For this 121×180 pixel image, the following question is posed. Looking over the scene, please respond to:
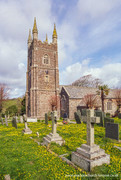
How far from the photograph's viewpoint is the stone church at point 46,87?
26.1 meters

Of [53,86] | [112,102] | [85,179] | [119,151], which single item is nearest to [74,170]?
[85,179]

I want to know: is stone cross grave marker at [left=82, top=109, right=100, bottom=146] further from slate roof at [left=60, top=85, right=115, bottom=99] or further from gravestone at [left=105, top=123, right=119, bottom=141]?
slate roof at [left=60, top=85, right=115, bottom=99]

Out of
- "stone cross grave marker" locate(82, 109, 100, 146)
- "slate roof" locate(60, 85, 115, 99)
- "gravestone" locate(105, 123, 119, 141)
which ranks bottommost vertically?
"gravestone" locate(105, 123, 119, 141)

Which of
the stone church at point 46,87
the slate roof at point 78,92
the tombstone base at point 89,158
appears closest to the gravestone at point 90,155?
the tombstone base at point 89,158

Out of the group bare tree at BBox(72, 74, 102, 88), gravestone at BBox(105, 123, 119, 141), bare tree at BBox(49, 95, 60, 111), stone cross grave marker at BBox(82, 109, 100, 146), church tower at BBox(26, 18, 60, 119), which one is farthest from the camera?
bare tree at BBox(72, 74, 102, 88)

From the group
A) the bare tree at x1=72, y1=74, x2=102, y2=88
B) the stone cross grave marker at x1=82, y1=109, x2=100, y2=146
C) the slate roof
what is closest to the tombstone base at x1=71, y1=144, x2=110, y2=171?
the stone cross grave marker at x1=82, y1=109, x2=100, y2=146

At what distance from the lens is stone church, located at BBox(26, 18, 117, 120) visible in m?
26.1

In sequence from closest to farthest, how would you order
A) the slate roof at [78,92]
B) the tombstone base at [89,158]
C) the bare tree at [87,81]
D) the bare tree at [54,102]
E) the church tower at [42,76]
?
the tombstone base at [89,158] → the church tower at [42,76] → the bare tree at [54,102] → the slate roof at [78,92] → the bare tree at [87,81]

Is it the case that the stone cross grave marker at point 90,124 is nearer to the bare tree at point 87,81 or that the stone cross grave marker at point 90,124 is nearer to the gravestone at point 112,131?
the gravestone at point 112,131

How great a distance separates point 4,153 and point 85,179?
15.2 ft

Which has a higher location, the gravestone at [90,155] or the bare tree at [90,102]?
the bare tree at [90,102]

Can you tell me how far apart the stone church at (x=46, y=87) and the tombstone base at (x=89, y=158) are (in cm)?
2099

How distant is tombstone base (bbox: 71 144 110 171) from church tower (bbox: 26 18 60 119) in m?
21.1

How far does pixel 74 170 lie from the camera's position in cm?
450
